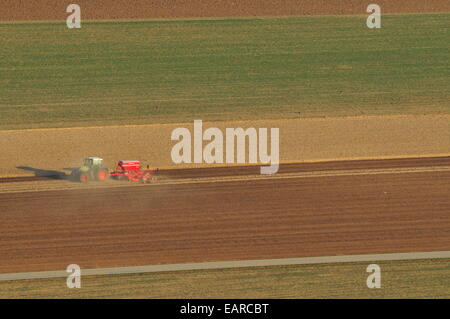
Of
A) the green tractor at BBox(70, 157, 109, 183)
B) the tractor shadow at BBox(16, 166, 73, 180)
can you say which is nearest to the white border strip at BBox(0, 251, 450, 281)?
the green tractor at BBox(70, 157, 109, 183)

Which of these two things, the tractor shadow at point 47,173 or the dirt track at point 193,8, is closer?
the tractor shadow at point 47,173

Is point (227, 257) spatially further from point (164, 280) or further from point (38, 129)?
point (38, 129)

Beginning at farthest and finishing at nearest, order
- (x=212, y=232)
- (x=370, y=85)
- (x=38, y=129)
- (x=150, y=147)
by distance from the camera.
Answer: (x=370, y=85) < (x=38, y=129) < (x=150, y=147) < (x=212, y=232)

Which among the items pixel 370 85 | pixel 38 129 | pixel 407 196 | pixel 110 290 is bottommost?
pixel 110 290

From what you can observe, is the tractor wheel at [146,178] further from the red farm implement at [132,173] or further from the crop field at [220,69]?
the crop field at [220,69]

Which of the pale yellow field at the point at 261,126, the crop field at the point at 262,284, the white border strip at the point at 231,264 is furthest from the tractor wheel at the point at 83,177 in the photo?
the crop field at the point at 262,284

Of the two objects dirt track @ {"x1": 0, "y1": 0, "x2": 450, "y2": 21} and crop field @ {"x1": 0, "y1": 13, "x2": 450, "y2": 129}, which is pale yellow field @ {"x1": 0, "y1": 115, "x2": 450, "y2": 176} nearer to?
crop field @ {"x1": 0, "y1": 13, "x2": 450, "y2": 129}

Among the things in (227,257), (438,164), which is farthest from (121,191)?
(438,164)
